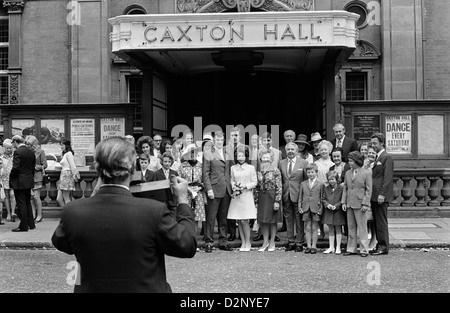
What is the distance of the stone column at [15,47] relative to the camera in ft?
80.9

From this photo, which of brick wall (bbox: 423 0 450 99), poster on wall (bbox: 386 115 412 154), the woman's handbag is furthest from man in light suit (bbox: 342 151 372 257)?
brick wall (bbox: 423 0 450 99)

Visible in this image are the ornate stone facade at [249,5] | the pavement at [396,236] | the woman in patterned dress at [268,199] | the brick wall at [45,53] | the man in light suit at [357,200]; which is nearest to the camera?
the man in light suit at [357,200]

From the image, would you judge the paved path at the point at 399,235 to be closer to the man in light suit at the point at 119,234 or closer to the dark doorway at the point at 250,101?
the dark doorway at the point at 250,101

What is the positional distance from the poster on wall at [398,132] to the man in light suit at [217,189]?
20.8ft

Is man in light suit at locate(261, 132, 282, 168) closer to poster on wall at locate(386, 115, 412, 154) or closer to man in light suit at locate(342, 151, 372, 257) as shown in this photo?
man in light suit at locate(342, 151, 372, 257)

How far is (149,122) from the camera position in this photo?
1730 centimetres

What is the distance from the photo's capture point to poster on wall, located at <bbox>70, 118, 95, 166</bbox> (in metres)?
17.7

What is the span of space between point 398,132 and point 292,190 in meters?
6.14

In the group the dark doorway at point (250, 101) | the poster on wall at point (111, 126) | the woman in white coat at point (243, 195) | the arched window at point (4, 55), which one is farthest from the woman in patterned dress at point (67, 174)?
the arched window at point (4, 55)

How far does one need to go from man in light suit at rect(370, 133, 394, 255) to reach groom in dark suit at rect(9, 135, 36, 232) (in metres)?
6.97

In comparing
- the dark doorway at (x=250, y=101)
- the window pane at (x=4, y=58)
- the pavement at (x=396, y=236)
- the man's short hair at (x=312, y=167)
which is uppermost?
the window pane at (x=4, y=58)

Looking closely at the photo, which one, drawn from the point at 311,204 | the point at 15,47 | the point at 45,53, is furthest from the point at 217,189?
the point at 15,47
